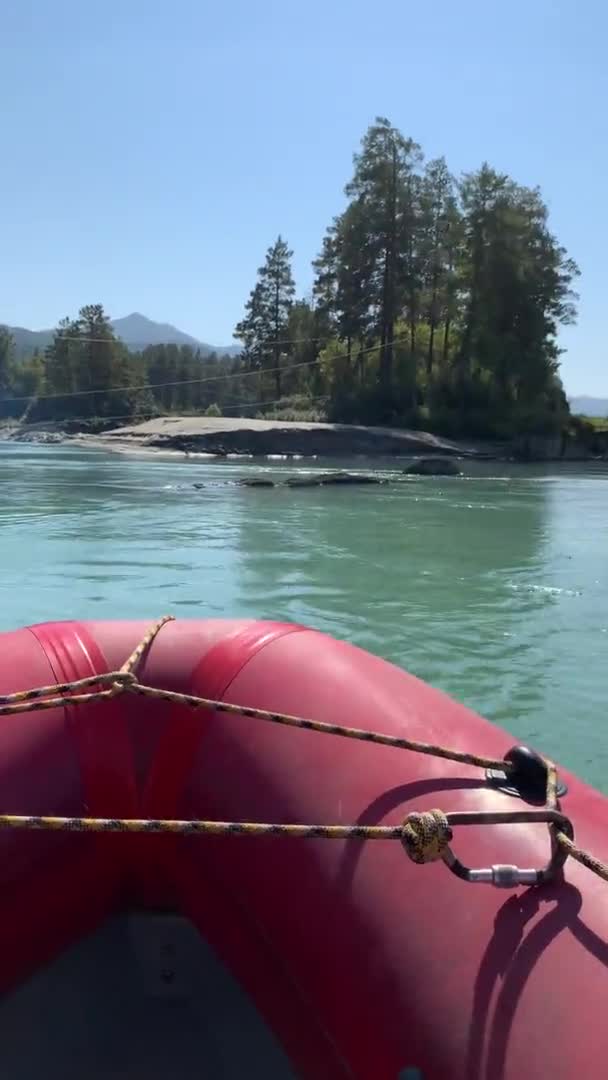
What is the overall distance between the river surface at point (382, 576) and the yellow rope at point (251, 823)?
257 cm

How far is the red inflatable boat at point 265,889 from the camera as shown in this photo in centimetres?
153

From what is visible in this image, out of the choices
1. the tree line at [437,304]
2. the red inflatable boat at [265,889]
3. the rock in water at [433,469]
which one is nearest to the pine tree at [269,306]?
the tree line at [437,304]

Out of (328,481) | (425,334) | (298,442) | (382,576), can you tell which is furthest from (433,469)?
(425,334)

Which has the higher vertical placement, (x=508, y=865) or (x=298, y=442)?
(x=298, y=442)

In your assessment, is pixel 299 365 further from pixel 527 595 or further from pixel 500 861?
pixel 500 861

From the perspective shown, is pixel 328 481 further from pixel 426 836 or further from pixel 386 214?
pixel 386 214

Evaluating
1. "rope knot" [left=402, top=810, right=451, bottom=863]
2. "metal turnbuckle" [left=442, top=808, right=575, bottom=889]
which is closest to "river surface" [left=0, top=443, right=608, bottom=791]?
"metal turnbuckle" [left=442, top=808, right=575, bottom=889]

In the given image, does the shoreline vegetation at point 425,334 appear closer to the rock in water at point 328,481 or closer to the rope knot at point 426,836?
the rock in water at point 328,481

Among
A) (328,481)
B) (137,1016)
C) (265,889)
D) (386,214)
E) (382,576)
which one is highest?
(386,214)

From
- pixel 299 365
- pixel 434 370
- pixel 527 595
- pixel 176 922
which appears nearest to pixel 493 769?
pixel 176 922

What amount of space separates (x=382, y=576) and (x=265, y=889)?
7.10 metres

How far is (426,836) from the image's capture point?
1.63m

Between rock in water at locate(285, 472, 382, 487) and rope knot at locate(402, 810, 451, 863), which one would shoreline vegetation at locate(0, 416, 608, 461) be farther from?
rope knot at locate(402, 810, 451, 863)

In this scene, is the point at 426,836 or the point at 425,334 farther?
the point at 425,334
